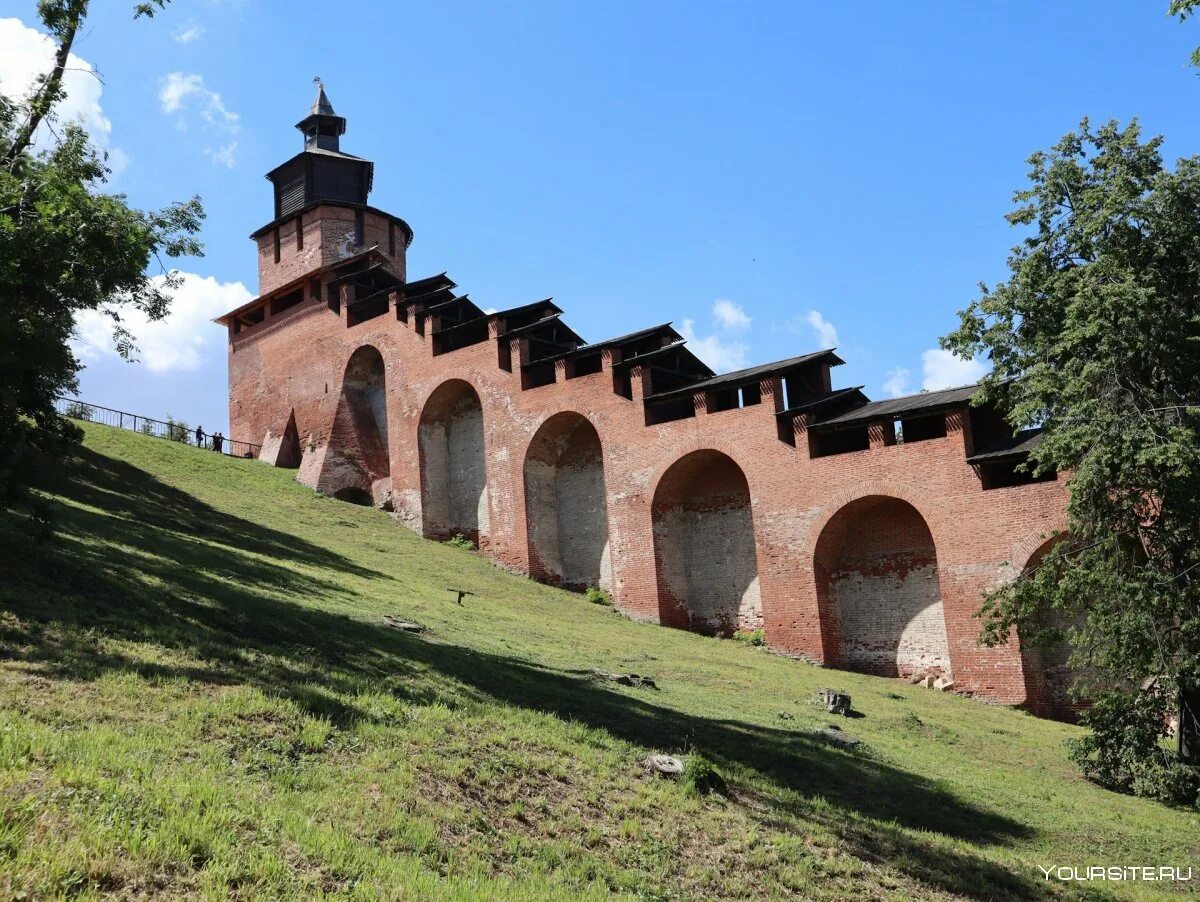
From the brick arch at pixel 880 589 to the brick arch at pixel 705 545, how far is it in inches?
82.2

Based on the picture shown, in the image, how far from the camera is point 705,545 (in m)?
22.3

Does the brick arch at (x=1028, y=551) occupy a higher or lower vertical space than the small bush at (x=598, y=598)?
higher

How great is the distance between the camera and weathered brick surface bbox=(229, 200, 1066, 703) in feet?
57.5

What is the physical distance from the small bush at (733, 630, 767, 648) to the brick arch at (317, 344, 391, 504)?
13.1m

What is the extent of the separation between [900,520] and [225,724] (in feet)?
51.1

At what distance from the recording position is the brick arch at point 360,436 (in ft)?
95.6

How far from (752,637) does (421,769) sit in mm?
14744

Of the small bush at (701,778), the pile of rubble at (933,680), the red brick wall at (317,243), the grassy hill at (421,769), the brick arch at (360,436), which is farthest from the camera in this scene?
the red brick wall at (317,243)

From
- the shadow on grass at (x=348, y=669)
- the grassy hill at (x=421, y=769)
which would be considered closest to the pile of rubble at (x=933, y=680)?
the grassy hill at (x=421, y=769)

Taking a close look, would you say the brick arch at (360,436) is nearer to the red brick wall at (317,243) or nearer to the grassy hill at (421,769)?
the red brick wall at (317,243)

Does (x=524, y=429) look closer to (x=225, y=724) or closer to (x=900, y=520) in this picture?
(x=900, y=520)

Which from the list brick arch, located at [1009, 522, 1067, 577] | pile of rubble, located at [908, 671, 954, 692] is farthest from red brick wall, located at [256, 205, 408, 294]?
brick arch, located at [1009, 522, 1067, 577]

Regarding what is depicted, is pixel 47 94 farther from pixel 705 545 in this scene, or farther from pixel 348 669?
pixel 705 545

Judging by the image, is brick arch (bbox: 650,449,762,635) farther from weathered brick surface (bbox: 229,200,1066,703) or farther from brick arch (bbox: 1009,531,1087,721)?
brick arch (bbox: 1009,531,1087,721)
